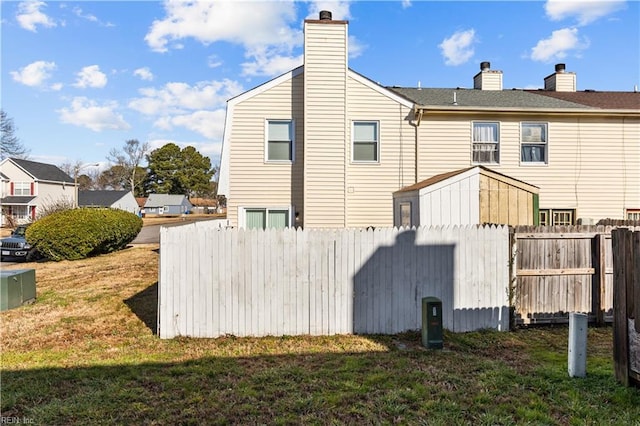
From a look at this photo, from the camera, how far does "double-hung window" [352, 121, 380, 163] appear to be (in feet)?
37.1

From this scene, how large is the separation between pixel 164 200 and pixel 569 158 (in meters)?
64.7

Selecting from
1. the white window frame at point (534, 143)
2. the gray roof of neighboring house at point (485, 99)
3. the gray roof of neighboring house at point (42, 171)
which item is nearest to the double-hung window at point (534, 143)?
the white window frame at point (534, 143)

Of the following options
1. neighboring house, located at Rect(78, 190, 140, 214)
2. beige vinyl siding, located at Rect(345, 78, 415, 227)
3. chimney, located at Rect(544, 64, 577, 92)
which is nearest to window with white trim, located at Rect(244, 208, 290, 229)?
beige vinyl siding, located at Rect(345, 78, 415, 227)

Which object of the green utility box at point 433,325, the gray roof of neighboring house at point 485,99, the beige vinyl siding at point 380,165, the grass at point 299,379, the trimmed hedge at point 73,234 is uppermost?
the gray roof of neighboring house at point 485,99

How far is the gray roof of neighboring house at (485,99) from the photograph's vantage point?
1180cm

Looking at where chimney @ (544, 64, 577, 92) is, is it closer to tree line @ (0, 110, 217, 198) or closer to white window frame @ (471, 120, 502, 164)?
white window frame @ (471, 120, 502, 164)

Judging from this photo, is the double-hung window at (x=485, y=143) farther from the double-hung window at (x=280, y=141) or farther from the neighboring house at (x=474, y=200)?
the double-hung window at (x=280, y=141)

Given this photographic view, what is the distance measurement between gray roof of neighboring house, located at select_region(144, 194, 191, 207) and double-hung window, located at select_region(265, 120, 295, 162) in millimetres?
59942

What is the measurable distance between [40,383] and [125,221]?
1401 cm

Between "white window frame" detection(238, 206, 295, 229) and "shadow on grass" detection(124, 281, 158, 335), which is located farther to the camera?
"white window frame" detection(238, 206, 295, 229)

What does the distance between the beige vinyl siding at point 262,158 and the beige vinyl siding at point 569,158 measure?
154 inches

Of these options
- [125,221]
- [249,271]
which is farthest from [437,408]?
[125,221]

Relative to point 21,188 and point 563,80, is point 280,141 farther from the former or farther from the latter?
point 21,188

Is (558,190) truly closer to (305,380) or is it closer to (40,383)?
(305,380)
